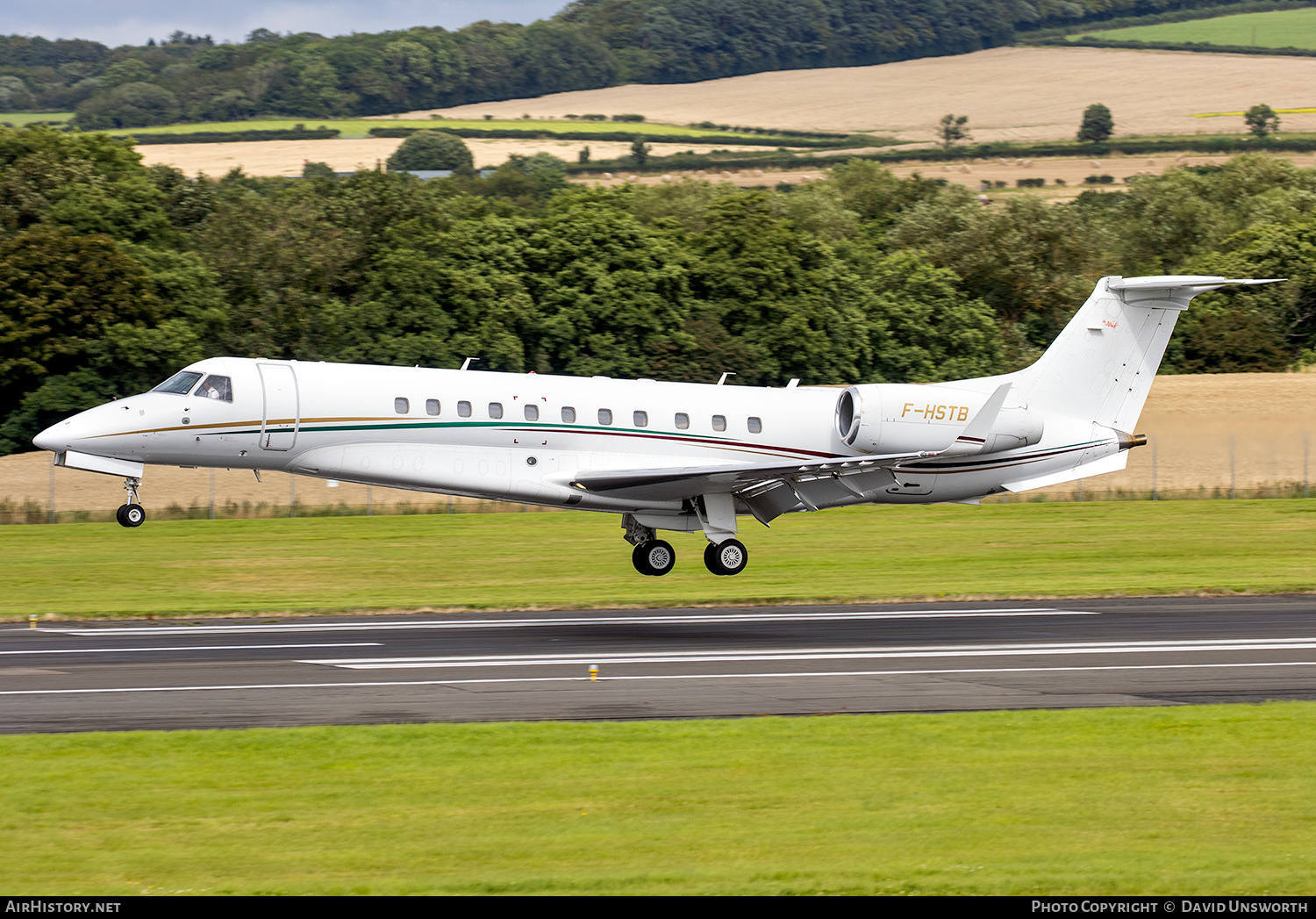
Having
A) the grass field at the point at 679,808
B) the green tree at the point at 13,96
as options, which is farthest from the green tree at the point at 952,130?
the grass field at the point at 679,808

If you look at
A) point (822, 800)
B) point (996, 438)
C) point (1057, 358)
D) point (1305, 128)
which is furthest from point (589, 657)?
point (1305, 128)

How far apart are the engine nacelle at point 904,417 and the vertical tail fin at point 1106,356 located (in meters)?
1.99

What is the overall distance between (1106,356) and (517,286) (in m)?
36.6

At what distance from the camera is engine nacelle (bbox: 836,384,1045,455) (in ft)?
86.4

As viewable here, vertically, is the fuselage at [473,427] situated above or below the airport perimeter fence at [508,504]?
above

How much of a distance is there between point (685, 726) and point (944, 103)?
141577 millimetres

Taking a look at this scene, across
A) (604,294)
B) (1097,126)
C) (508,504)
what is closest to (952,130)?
(1097,126)

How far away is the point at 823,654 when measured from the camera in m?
20.0

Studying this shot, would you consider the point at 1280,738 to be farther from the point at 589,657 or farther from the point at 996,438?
the point at 996,438

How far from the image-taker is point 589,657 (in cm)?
1969

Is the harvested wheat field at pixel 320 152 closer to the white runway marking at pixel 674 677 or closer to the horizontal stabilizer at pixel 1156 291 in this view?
the horizontal stabilizer at pixel 1156 291

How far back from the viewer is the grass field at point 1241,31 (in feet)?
530

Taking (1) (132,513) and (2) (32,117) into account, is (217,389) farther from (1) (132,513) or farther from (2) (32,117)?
(2) (32,117)

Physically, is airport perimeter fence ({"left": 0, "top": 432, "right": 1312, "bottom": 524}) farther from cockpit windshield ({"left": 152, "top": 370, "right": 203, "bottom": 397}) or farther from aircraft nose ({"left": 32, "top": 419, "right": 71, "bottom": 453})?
aircraft nose ({"left": 32, "top": 419, "right": 71, "bottom": 453})
